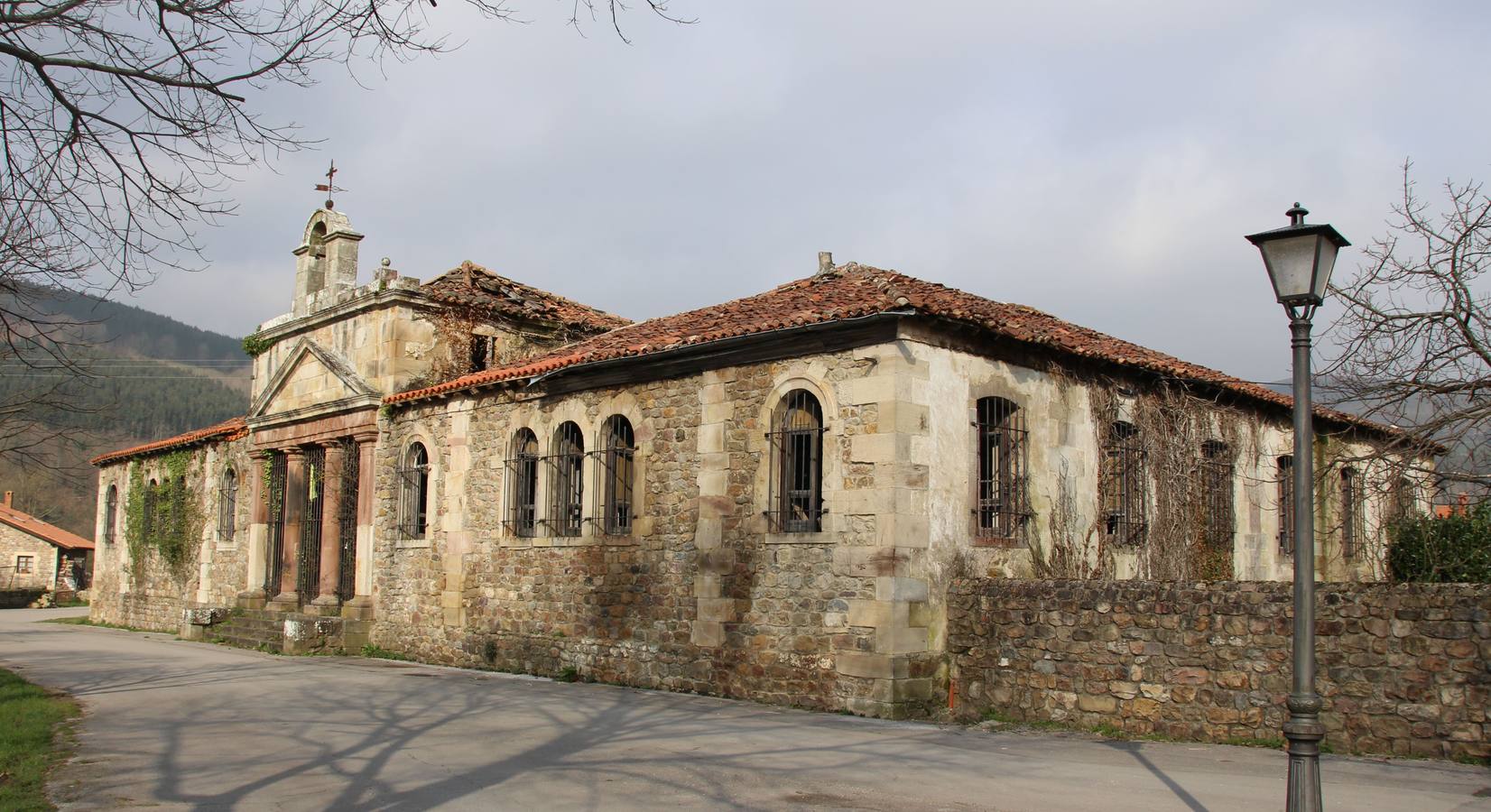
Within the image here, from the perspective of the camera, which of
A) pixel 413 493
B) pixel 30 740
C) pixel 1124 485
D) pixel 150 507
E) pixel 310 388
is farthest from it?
pixel 150 507

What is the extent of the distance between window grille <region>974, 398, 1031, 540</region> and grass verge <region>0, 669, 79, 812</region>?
30.4ft

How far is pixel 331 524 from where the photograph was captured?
21.0 meters

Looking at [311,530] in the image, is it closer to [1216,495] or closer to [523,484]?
[523,484]

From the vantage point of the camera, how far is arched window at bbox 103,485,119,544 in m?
31.2

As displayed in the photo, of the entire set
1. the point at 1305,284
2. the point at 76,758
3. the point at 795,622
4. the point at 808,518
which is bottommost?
the point at 76,758

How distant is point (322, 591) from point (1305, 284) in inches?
725

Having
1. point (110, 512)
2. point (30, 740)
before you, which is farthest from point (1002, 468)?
point (110, 512)

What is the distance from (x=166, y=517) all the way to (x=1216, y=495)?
22988 millimetres

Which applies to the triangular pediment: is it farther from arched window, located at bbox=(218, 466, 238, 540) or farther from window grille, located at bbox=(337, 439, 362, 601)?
arched window, located at bbox=(218, 466, 238, 540)

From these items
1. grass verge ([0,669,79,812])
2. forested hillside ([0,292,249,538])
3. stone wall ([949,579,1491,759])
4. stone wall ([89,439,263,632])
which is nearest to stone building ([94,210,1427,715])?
stone wall ([949,579,1491,759])

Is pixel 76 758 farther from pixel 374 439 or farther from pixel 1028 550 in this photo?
pixel 374 439

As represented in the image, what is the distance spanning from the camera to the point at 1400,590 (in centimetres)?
939

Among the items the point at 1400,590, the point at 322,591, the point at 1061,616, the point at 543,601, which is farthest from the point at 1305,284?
the point at 322,591

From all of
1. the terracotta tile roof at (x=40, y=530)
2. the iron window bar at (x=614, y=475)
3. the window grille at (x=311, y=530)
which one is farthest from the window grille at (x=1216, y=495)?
the terracotta tile roof at (x=40, y=530)
